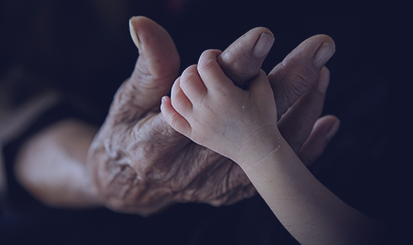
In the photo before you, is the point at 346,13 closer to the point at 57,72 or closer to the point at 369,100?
the point at 369,100

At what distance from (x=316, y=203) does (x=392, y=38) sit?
1.45 feet

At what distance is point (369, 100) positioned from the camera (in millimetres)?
685

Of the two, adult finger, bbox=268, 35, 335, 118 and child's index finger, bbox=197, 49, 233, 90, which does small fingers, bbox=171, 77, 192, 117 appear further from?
adult finger, bbox=268, 35, 335, 118

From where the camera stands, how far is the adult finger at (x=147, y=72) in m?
0.50

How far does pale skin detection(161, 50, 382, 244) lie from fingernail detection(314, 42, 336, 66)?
106mm

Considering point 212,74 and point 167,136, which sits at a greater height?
point 212,74

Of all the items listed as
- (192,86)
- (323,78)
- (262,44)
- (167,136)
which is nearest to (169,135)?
(167,136)

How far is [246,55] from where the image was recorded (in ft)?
1.37

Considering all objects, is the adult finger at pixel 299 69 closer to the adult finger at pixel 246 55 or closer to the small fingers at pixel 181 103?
the adult finger at pixel 246 55

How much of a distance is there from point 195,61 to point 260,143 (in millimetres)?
548

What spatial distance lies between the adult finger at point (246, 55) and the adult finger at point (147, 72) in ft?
0.47

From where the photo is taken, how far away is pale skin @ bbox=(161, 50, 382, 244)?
42 cm

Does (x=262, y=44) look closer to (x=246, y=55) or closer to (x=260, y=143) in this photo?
(x=246, y=55)

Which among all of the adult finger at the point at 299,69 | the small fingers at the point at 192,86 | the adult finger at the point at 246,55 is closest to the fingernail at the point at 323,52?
the adult finger at the point at 299,69
